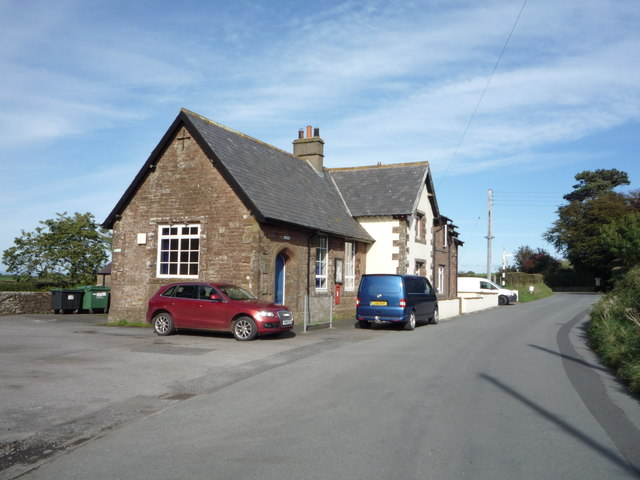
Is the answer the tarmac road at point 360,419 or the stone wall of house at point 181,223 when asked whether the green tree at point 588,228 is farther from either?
the tarmac road at point 360,419

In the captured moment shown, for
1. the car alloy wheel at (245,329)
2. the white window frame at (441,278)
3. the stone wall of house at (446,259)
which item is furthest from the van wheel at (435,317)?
the white window frame at (441,278)

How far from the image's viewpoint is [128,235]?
66.0 feet

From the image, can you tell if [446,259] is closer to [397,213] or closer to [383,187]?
[383,187]

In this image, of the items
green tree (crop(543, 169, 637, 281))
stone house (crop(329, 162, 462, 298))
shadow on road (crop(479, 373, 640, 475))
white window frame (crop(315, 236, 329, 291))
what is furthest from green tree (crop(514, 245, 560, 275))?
shadow on road (crop(479, 373, 640, 475))

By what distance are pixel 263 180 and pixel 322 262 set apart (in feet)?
14.0

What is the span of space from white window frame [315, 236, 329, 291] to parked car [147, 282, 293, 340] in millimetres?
5910

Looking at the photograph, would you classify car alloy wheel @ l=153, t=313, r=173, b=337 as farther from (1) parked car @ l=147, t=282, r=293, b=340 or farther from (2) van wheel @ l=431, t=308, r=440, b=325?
(2) van wheel @ l=431, t=308, r=440, b=325

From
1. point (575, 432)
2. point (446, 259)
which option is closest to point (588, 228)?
point (446, 259)

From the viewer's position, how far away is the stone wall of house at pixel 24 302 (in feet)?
77.1

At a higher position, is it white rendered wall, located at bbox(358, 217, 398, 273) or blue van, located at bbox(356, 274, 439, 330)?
white rendered wall, located at bbox(358, 217, 398, 273)

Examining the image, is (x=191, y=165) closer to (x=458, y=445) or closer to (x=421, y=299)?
(x=421, y=299)

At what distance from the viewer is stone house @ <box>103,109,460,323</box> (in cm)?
1803

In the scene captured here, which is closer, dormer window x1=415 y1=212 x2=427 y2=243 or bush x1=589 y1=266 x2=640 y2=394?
bush x1=589 y1=266 x2=640 y2=394

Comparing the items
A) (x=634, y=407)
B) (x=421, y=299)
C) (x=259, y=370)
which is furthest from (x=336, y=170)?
(x=634, y=407)
